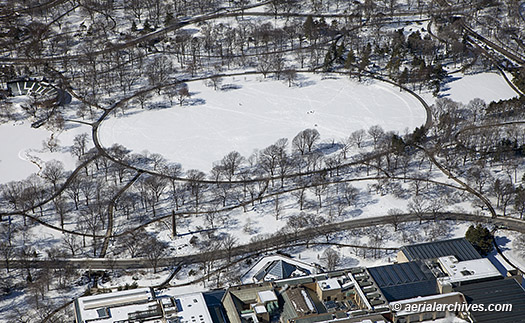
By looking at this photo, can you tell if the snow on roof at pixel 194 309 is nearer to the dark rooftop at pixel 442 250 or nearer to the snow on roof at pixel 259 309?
the snow on roof at pixel 259 309

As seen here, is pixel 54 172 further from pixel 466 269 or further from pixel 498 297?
pixel 498 297

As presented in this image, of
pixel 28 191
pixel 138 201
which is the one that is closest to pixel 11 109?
pixel 28 191

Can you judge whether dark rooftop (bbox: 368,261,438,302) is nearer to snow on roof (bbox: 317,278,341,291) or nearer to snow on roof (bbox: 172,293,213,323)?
snow on roof (bbox: 317,278,341,291)

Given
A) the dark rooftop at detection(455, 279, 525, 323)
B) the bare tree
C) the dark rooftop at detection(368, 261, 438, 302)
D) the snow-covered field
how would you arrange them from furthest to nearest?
1. the snow-covered field
2. the bare tree
3. the dark rooftop at detection(368, 261, 438, 302)
4. the dark rooftop at detection(455, 279, 525, 323)

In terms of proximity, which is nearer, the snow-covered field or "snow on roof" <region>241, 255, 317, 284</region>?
"snow on roof" <region>241, 255, 317, 284</region>

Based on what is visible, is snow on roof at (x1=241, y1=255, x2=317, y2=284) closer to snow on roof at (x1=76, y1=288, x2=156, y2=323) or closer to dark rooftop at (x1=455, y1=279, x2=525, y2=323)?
snow on roof at (x1=76, y1=288, x2=156, y2=323)

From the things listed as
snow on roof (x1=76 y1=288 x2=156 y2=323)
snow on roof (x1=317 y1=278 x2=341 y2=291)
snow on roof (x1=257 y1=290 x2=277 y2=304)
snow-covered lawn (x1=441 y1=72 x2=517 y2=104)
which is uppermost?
snow-covered lawn (x1=441 y1=72 x2=517 y2=104)

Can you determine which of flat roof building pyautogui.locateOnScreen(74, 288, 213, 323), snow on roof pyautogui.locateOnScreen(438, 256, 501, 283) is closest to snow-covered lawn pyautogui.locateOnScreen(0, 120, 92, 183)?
flat roof building pyautogui.locateOnScreen(74, 288, 213, 323)

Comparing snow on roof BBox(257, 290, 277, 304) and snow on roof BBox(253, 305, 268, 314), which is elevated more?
snow on roof BBox(257, 290, 277, 304)

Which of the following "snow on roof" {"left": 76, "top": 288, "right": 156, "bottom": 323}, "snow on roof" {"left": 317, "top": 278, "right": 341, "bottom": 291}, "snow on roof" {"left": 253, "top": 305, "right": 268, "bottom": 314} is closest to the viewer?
"snow on roof" {"left": 76, "top": 288, "right": 156, "bottom": 323}

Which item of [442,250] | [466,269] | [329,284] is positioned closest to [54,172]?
→ [329,284]
